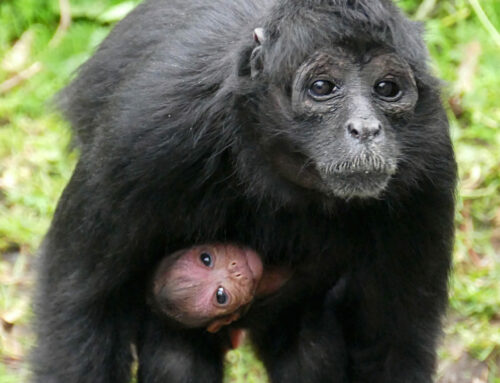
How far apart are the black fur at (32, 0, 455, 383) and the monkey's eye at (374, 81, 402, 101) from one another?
131 mm

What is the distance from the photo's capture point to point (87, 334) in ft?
22.8

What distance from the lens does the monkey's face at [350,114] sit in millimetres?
5785

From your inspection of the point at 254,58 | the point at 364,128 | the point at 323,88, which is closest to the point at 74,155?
the point at 254,58

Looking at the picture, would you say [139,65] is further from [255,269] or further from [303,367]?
[303,367]

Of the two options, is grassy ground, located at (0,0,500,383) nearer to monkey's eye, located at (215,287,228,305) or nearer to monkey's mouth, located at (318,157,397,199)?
monkey's eye, located at (215,287,228,305)

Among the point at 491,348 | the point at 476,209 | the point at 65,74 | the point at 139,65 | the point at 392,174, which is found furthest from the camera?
the point at 65,74

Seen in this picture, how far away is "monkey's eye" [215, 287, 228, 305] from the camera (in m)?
7.27

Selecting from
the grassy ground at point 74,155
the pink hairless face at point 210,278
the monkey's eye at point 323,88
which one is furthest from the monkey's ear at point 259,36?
the grassy ground at point 74,155

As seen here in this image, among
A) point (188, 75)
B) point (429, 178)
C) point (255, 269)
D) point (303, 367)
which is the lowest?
point (303, 367)

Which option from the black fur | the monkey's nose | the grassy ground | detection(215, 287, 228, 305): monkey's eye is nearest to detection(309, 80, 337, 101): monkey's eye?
the black fur

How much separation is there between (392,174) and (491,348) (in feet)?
8.75

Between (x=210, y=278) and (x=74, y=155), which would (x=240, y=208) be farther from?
(x=74, y=155)

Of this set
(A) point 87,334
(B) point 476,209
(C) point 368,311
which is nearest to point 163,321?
(A) point 87,334

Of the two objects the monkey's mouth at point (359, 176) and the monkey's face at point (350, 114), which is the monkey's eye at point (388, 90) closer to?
the monkey's face at point (350, 114)
